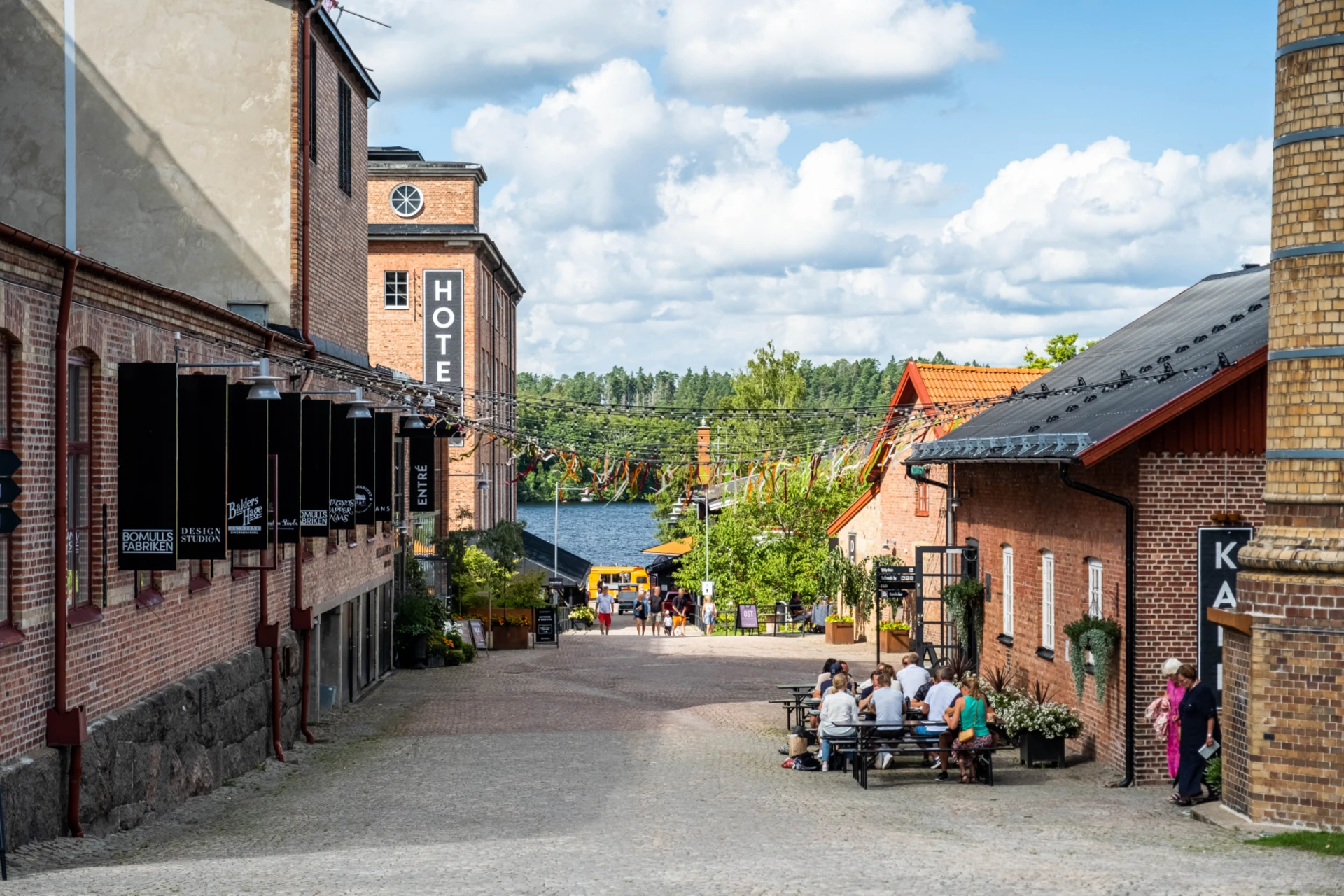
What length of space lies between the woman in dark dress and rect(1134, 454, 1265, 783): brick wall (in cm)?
205

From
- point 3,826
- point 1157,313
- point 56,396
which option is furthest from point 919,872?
point 1157,313

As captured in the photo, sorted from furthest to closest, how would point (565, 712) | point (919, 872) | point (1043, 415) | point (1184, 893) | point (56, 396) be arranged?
1. point (565, 712)
2. point (1043, 415)
3. point (56, 396)
4. point (919, 872)
5. point (1184, 893)

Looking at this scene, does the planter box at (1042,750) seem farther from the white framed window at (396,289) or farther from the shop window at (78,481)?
the white framed window at (396,289)

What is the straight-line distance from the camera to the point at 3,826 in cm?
1084

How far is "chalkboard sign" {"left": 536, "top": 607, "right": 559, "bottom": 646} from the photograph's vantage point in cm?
4019

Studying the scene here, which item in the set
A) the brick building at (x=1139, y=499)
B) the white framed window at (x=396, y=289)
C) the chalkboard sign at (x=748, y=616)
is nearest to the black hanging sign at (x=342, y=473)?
the brick building at (x=1139, y=499)

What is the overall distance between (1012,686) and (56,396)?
14.5 meters

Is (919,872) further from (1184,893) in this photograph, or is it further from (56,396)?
(56,396)

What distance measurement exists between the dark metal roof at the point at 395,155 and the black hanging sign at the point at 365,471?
102ft

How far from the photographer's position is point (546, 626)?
4034 centimetres

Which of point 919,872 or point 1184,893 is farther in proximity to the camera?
point 919,872

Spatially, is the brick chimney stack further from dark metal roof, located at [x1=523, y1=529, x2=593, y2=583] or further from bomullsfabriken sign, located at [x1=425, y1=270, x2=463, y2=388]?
dark metal roof, located at [x1=523, y1=529, x2=593, y2=583]

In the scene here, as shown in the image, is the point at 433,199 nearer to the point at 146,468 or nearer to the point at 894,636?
the point at 894,636

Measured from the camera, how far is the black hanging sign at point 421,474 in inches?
1225
